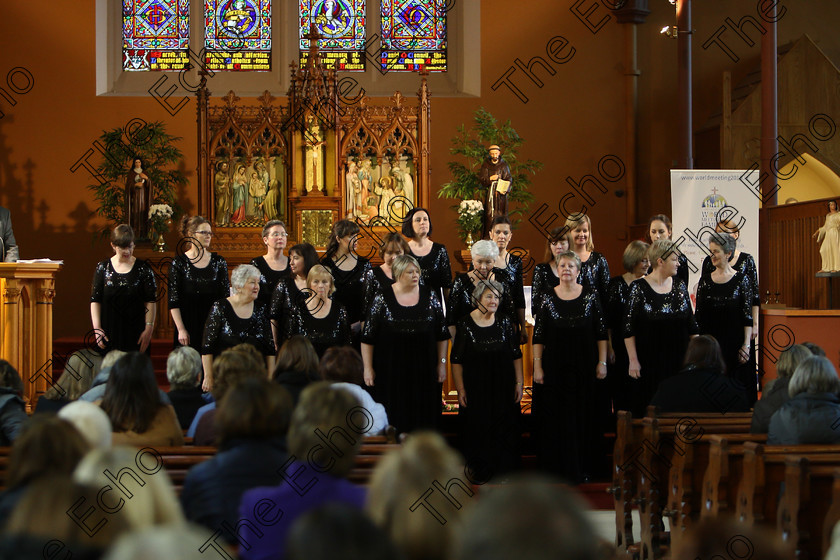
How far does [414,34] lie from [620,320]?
6.87m

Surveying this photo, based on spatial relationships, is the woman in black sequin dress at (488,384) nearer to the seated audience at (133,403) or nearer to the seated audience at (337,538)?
the seated audience at (133,403)

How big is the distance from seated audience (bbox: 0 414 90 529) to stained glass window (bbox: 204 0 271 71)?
991 cm

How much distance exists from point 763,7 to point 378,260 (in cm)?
582

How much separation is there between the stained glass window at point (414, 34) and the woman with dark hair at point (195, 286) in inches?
249

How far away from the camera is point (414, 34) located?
12.0 metres

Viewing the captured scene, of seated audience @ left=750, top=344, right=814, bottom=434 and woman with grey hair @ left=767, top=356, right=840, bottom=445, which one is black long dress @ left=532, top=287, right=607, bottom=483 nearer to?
seated audience @ left=750, top=344, right=814, bottom=434

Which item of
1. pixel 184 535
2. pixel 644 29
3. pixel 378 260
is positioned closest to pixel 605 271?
pixel 378 260

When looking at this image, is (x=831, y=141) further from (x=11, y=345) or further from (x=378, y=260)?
(x=11, y=345)

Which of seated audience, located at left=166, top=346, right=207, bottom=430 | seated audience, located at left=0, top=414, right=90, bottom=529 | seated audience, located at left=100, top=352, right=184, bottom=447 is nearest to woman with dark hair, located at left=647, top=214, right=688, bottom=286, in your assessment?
seated audience, located at left=166, top=346, right=207, bottom=430

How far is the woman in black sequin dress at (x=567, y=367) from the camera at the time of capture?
5785 millimetres

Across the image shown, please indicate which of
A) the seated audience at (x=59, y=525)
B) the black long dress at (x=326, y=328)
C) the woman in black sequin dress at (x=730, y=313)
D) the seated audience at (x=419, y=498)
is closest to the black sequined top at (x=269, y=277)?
the black long dress at (x=326, y=328)

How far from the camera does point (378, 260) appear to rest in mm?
9391

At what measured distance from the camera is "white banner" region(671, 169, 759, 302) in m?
9.41

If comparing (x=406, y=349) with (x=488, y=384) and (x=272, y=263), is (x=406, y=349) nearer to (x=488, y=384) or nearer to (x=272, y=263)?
(x=488, y=384)
